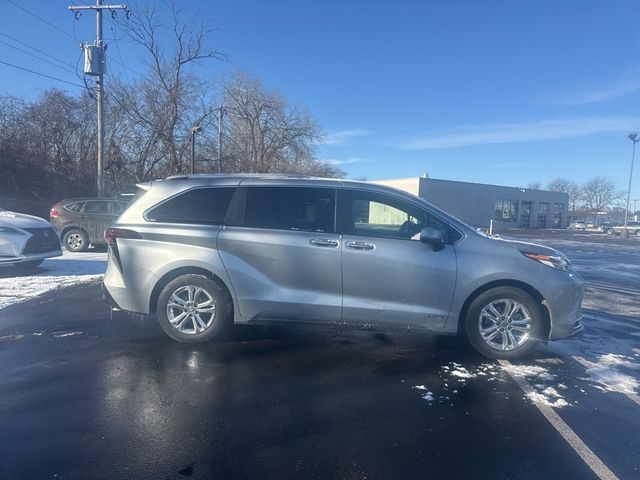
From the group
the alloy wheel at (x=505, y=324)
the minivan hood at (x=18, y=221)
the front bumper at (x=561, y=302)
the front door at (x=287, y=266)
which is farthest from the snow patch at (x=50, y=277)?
the front bumper at (x=561, y=302)

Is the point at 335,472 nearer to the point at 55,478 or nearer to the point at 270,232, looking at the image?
the point at 55,478

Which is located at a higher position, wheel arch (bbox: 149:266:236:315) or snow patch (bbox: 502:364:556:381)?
wheel arch (bbox: 149:266:236:315)

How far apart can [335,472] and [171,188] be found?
369 cm

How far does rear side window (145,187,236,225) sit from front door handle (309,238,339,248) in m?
1.11

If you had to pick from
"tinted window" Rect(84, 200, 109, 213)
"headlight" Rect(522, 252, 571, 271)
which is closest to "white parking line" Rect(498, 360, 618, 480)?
"headlight" Rect(522, 252, 571, 271)

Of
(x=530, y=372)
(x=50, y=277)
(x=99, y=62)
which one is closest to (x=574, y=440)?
(x=530, y=372)

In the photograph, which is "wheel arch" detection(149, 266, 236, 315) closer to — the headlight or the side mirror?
the side mirror

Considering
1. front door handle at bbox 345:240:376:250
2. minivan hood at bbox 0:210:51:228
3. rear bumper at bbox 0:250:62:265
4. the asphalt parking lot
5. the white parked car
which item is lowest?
the asphalt parking lot

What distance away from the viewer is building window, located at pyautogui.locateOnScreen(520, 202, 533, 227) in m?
65.4

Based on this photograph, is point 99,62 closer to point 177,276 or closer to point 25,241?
point 25,241

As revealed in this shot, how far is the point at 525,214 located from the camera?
6612cm

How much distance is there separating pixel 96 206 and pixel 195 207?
9.69 meters

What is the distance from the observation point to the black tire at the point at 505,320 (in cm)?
470

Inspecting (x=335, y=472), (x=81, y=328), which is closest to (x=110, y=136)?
(x=81, y=328)
